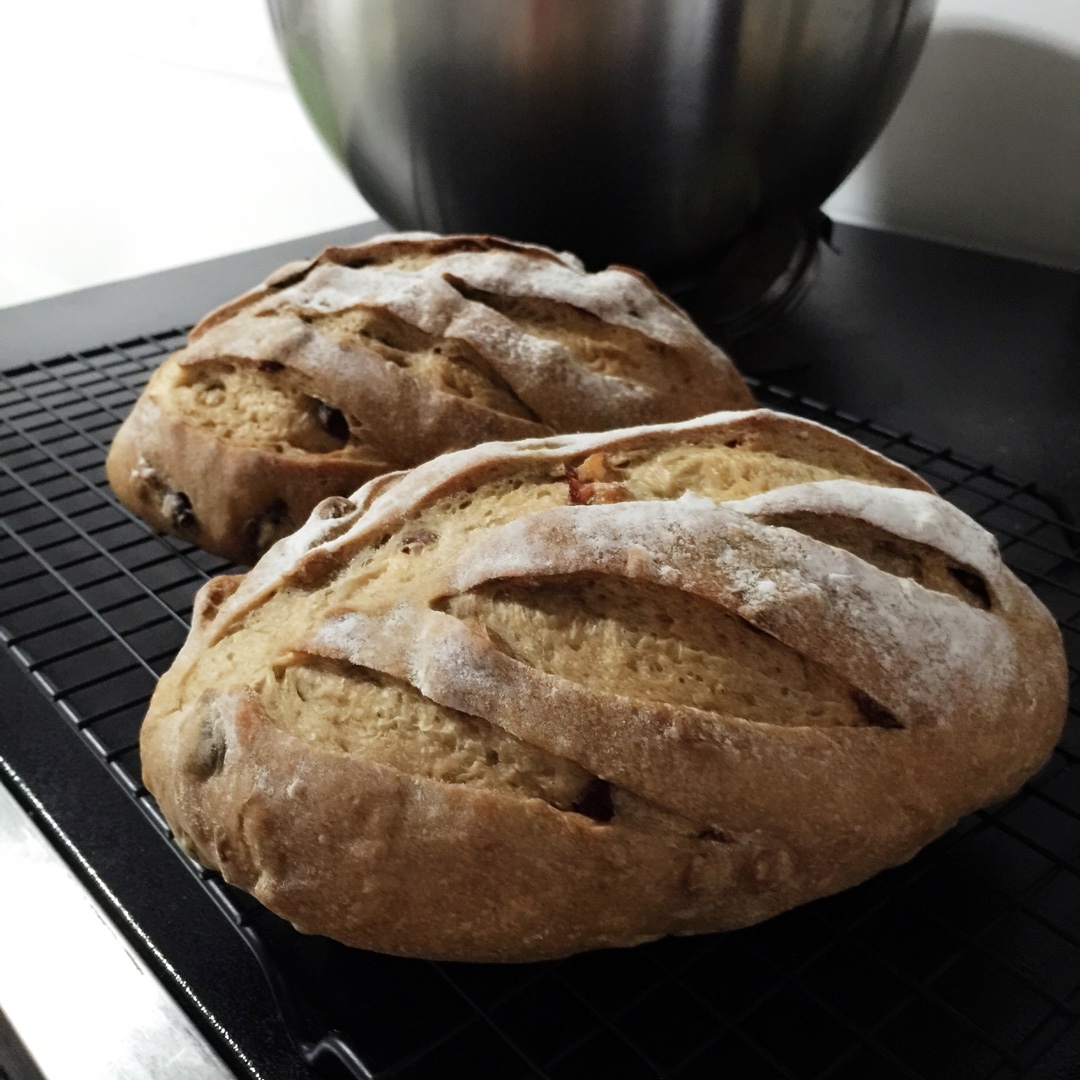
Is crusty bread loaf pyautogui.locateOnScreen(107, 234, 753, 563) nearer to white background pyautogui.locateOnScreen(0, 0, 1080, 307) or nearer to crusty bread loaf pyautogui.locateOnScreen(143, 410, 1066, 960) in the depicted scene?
crusty bread loaf pyautogui.locateOnScreen(143, 410, 1066, 960)

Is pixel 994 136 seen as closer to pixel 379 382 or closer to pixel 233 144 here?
pixel 379 382

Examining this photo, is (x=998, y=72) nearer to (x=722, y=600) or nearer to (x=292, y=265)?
(x=292, y=265)

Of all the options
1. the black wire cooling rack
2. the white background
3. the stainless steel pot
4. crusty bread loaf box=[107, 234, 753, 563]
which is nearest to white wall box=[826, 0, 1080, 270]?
the white background

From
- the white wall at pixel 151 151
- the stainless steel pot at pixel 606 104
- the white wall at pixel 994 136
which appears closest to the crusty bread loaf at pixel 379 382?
the stainless steel pot at pixel 606 104

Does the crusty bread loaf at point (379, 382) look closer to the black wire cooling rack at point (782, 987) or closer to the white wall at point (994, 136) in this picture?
the black wire cooling rack at point (782, 987)

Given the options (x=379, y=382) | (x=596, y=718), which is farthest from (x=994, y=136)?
(x=596, y=718)

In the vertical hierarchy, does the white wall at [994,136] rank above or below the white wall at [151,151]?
above
